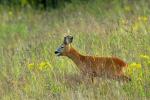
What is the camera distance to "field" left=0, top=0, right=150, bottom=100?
8.63 meters

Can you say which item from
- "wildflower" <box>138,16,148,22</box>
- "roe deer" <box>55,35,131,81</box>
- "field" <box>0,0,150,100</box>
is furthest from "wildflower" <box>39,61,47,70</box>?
"wildflower" <box>138,16,148,22</box>

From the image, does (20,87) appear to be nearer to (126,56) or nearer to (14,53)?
(126,56)

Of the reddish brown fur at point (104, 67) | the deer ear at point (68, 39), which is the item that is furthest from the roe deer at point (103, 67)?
the deer ear at point (68, 39)

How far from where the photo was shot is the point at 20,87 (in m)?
9.27

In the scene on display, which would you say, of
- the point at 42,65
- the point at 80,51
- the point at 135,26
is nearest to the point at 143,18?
the point at 135,26

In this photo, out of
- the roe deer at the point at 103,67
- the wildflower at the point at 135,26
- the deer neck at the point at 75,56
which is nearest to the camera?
the roe deer at the point at 103,67

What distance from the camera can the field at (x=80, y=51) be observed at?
8.63 meters

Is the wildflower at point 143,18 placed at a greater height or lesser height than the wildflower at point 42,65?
greater

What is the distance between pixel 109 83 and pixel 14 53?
357cm

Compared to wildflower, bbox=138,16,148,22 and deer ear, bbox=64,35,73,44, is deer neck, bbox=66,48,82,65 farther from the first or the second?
wildflower, bbox=138,16,148,22

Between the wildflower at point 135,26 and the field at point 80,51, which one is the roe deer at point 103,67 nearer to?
the field at point 80,51

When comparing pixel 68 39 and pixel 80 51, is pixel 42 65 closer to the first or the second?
pixel 68 39

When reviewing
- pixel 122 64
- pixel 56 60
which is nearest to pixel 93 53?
pixel 56 60

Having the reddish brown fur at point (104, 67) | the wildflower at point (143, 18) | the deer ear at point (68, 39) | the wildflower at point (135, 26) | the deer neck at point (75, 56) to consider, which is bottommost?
the reddish brown fur at point (104, 67)
